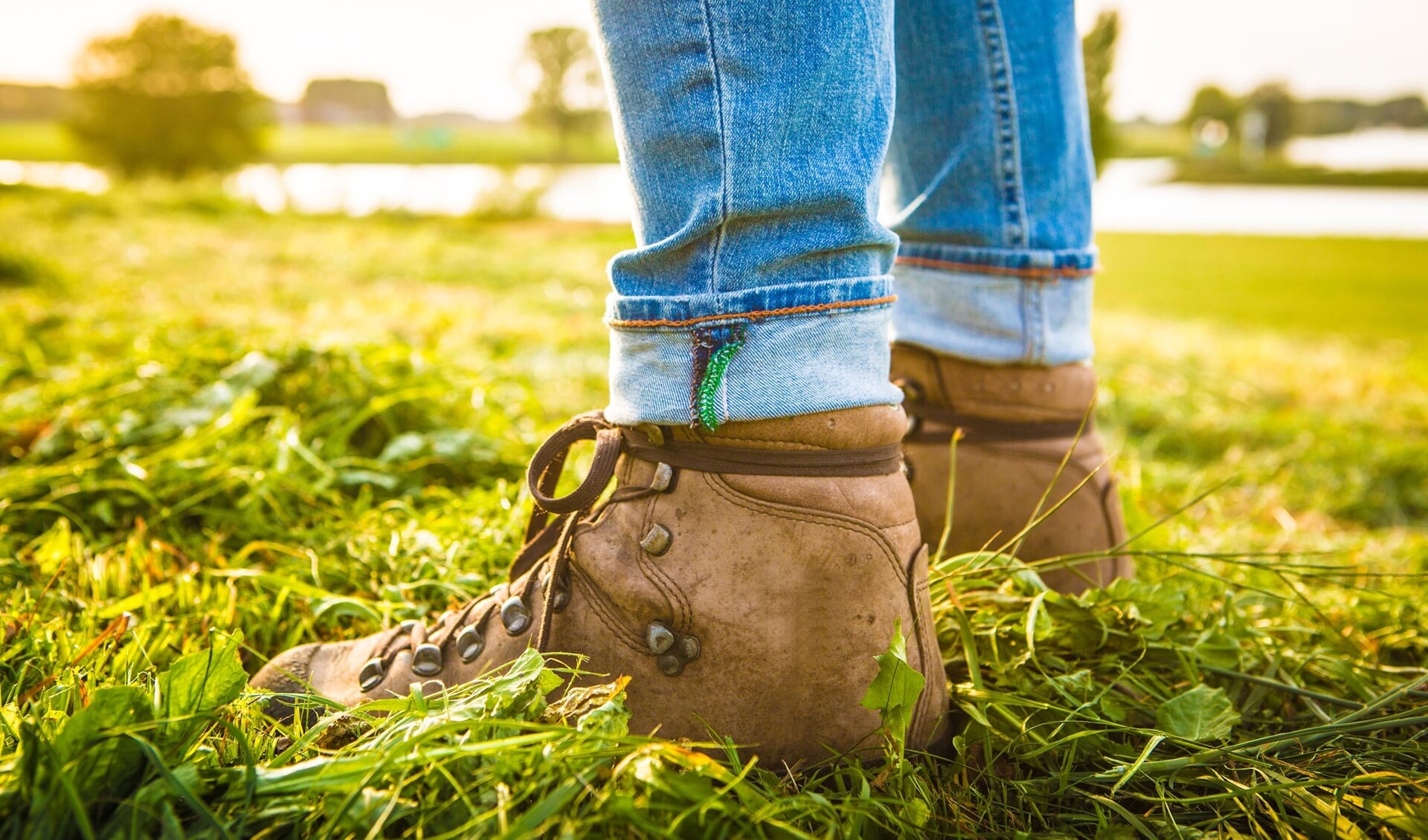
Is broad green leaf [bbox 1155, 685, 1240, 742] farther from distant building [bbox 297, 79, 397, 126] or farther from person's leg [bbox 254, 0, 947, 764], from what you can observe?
distant building [bbox 297, 79, 397, 126]

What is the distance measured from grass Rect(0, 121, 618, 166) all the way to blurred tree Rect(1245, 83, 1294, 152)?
163 feet

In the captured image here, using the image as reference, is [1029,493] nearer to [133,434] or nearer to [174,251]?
[133,434]

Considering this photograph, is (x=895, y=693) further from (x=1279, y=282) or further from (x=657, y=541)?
(x=1279, y=282)

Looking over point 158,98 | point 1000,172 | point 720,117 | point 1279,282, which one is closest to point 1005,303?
point 1000,172

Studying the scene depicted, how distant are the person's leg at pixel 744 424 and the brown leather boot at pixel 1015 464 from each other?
1.25 feet

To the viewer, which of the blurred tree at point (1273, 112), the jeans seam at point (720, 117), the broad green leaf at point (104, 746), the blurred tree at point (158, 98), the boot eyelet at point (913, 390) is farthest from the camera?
the blurred tree at point (1273, 112)

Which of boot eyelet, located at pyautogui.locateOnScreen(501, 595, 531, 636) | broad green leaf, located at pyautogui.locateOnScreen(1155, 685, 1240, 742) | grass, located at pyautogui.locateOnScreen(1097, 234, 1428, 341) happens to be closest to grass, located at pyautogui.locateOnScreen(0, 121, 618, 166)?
grass, located at pyautogui.locateOnScreen(1097, 234, 1428, 341)

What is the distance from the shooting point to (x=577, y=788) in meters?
0.74

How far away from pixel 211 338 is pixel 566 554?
177 cm

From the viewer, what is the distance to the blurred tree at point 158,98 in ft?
114

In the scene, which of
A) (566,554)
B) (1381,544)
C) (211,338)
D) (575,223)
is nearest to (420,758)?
(566,554)

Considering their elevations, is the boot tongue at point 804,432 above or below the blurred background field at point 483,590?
above

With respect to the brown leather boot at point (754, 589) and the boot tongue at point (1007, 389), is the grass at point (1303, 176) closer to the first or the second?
the boot tongue at point (1007, 389)

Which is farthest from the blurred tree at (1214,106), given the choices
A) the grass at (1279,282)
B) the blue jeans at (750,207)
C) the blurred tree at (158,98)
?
the blue jeans at (750,207)
